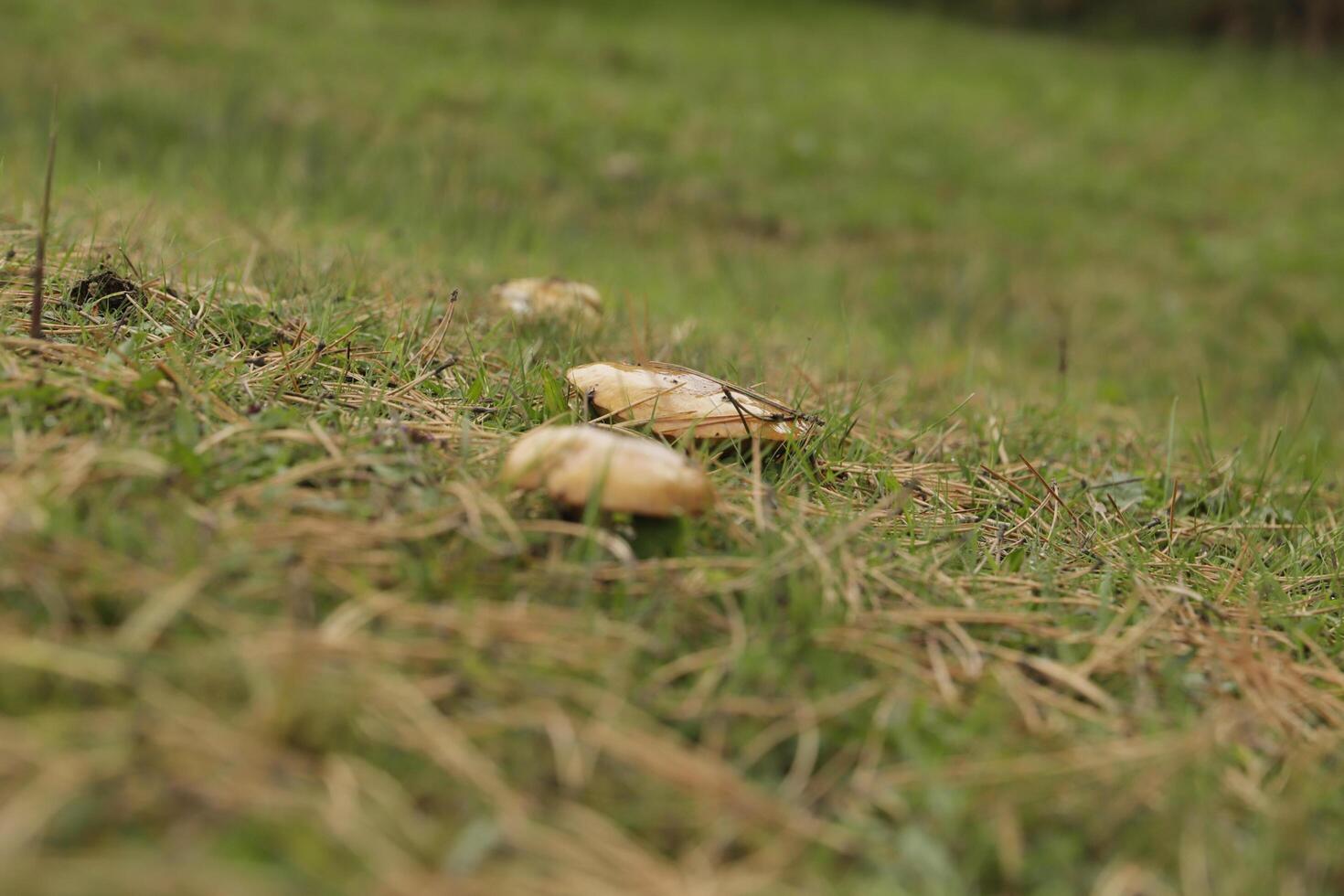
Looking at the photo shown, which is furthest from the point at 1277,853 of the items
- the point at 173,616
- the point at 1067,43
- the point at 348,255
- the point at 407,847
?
the point at 1067,43

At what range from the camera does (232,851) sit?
812mm

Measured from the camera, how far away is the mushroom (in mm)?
2381

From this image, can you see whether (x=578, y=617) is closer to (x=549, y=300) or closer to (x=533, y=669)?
(x=533, y=669)

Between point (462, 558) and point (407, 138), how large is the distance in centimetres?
511

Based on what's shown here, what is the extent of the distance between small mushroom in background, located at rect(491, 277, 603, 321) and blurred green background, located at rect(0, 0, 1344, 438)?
0.28 metres

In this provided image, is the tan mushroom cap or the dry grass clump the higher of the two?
the tan mushroom cap

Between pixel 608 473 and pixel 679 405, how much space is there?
0.41 metres

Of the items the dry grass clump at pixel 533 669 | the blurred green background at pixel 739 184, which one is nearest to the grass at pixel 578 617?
the dry grass clump at pixel 533 669

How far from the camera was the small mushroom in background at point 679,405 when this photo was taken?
63.8 inches

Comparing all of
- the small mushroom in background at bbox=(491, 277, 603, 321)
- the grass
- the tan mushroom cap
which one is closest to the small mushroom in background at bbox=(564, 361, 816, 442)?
the grass

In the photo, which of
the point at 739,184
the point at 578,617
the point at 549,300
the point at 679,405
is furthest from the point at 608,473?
the point at 739,184

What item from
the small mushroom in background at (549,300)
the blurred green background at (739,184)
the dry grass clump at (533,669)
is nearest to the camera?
the dry grass clump at (533,669)

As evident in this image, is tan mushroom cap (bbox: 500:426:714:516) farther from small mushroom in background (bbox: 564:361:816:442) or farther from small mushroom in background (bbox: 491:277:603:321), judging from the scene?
small mushroom in background (bbox: 491:277:603:321)

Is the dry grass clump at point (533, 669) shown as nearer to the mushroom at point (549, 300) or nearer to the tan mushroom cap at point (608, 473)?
the tan mushroom cap at point (608, 473)
